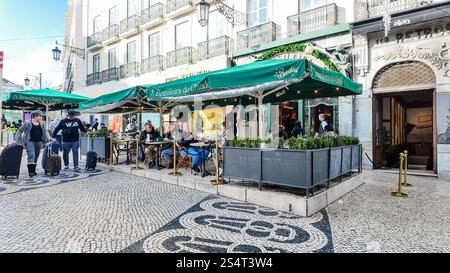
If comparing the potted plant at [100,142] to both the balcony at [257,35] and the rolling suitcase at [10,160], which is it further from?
the balcony at [257,35]

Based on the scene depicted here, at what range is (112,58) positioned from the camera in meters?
20.9

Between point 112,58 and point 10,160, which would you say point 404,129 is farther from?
point 112,58

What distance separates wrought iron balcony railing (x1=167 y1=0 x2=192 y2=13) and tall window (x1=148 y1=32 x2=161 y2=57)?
74.1 inches

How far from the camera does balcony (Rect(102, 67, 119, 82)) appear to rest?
1985 centimetres

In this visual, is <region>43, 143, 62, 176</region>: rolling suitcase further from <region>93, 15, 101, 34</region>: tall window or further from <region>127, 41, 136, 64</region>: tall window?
<region>93, 15, 101, 34</region>: tall window

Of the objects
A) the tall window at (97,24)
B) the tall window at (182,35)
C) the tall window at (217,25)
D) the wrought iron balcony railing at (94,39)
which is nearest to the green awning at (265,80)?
the tall window at (217,25)

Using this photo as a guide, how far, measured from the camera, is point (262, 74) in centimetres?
498

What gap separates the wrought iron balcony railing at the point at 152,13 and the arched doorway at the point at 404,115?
13041 mm

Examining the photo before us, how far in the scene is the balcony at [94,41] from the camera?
70.1ft

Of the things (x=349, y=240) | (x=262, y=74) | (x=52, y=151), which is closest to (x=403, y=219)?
(x=349, y=240)

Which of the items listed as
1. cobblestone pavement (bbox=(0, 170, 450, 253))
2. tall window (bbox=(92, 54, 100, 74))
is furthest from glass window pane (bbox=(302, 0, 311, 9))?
tall window (bbox=(92, 54, 100, 74))

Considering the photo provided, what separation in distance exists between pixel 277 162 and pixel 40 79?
44.8m

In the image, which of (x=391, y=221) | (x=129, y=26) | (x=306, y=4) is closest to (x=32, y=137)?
(x=391, y=221)

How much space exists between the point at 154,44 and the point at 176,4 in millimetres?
2988
